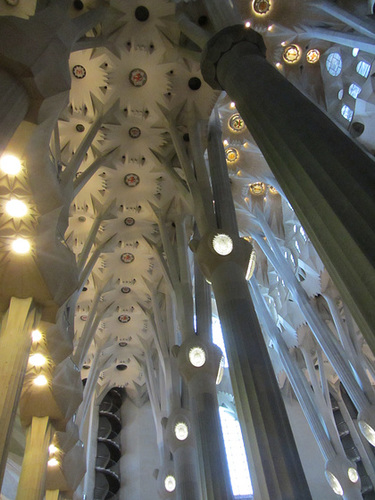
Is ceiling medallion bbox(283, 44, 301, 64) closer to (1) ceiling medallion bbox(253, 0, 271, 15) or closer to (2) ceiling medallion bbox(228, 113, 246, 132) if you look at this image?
(1) ceiling medallion bbox(253, 0, 271, 15)

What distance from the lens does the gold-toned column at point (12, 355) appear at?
6641mm

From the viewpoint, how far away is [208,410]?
9281 mm

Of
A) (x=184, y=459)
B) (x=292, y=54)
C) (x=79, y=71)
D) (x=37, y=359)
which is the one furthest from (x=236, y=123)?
(x=184, y=459)

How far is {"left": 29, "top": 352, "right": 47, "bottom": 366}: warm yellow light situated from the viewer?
919 centimetres

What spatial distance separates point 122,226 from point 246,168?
5036mm

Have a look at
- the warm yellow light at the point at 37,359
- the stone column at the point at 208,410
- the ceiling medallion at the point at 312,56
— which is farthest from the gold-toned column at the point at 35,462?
the ceiling medallion at the point at 312,56

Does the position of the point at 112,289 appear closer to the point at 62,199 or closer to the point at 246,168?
the point at 246,168

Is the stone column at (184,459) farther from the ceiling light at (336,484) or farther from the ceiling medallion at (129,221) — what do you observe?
the ceiling medallion at (129,221)

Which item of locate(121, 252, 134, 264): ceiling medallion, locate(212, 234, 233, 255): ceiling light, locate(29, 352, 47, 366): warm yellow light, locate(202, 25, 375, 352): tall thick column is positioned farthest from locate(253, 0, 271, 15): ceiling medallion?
locate(29, 352, 47, 366): warm yellow light

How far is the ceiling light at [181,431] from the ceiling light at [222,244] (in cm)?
527

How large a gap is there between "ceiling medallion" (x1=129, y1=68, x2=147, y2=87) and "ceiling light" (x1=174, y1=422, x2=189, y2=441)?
367 inches

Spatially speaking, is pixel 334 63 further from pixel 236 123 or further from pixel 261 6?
pixel 236 123

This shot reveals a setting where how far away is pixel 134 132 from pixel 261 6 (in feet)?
17.5

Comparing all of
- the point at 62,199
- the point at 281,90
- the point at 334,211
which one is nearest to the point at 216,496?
the point at 62,199
